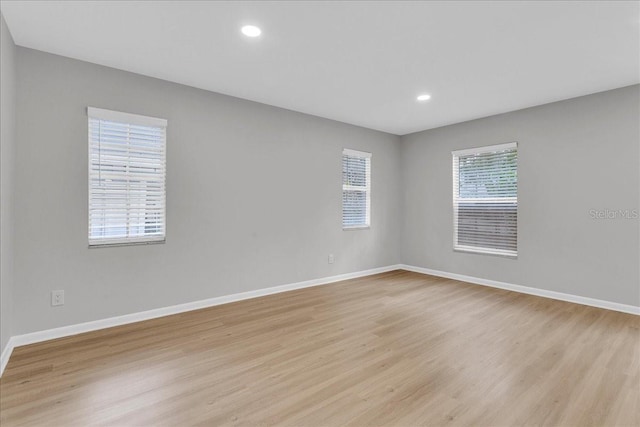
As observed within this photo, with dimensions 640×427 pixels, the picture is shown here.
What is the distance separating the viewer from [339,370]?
2.31m

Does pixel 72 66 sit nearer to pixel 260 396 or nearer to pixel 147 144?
pixel 147 144

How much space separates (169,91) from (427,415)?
382 centimetres

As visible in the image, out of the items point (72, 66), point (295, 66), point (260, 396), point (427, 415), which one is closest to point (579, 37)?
point (295, 66)

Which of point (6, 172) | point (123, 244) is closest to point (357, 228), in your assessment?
point (123, 244)

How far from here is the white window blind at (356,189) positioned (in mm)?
5254

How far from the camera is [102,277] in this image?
3094 millimetres

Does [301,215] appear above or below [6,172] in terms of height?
below

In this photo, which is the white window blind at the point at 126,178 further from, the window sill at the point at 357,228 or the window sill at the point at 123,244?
the window sill at the point at 357,228

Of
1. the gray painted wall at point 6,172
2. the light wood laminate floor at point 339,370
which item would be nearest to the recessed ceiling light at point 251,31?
the gray painted wall at point 6,172

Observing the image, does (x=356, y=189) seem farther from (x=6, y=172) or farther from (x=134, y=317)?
(x=6, y=172)

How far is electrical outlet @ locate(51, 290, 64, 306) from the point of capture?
9.37 ft

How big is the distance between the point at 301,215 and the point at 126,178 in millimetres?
2274

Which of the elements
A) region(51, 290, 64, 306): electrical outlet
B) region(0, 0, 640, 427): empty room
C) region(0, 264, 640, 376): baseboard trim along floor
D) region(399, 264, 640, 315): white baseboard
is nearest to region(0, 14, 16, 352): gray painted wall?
region(0, 0, 640, 427): empty room

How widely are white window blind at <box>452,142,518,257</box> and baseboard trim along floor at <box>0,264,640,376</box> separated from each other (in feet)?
1.67
